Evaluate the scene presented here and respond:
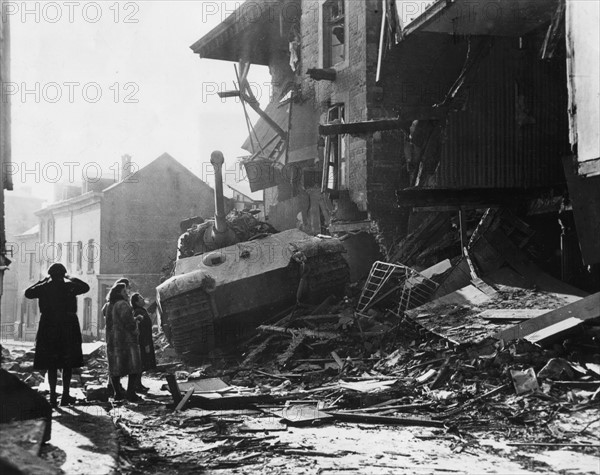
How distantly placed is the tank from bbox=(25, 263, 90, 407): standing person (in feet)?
10.6

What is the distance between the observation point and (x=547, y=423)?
227 inches

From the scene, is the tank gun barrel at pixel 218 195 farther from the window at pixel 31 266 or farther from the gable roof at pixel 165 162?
the window at pixel 31 266

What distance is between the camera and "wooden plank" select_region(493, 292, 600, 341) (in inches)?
292

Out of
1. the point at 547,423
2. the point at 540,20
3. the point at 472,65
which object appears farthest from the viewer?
the point at 472,65

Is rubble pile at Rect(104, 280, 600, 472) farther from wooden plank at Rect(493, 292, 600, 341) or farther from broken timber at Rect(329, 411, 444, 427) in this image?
wooden plank at Rect(493, 292, 600, 341)

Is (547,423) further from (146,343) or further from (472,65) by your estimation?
(472,65)

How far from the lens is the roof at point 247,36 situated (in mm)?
21062

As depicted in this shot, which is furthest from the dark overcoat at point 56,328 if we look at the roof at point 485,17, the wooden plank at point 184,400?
the roof at point 485,17

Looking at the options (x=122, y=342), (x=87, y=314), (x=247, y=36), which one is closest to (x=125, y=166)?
(x=87, y=314)

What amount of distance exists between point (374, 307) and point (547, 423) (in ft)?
20.7

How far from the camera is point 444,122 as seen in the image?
1110 centimetres

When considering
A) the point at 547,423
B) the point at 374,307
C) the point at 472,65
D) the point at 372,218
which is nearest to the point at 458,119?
the point at 472,65

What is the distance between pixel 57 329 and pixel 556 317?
6.17 metres

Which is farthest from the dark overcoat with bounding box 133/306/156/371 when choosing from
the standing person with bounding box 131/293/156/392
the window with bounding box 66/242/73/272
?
the window with bounding box 66/242/73/272
